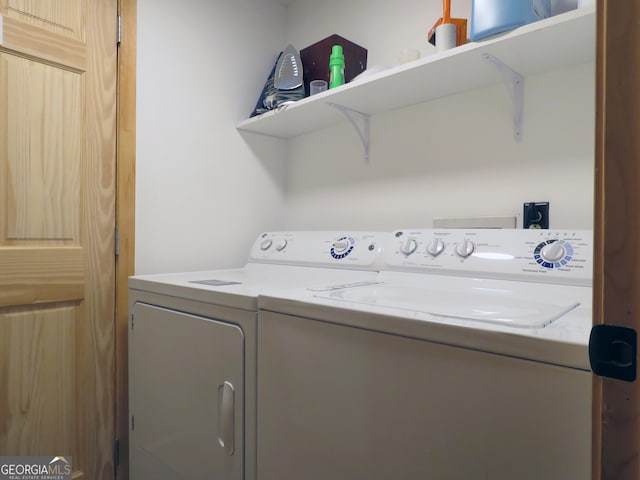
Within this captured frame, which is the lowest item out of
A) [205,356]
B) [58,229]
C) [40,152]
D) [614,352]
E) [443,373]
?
[205,356]

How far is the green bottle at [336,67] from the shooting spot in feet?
5.51

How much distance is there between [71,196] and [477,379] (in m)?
1.47

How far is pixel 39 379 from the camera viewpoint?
4.62 feet

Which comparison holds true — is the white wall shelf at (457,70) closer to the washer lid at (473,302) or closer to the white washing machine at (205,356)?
the white washing machine at (205,356)

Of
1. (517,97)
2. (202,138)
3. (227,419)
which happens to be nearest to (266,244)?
(202,138)

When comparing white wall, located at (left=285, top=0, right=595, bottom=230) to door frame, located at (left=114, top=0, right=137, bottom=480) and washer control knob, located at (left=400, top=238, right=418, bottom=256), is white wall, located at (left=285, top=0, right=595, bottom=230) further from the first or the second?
door frame, located at (left=114, top=0, right=137, bottom=480)

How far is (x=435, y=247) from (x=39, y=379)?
1422 millimetres

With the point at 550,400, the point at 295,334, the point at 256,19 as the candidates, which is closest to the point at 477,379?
the point at 550,400

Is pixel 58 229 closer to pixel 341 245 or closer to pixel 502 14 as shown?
pixel 341 245

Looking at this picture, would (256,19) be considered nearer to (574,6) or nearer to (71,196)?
(71,196)

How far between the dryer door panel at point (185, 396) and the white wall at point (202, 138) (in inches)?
16.8

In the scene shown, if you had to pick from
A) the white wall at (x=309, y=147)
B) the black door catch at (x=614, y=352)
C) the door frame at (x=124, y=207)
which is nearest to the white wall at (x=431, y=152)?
the white wall at (x=309, y=147)

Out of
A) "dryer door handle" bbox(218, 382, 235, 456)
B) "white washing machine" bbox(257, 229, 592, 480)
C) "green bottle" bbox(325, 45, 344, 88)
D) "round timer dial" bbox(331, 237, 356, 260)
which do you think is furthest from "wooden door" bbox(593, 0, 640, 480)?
"green bottle" bbox(325, 45, 344, 88)

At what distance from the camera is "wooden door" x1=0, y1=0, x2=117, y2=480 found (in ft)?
4.43
